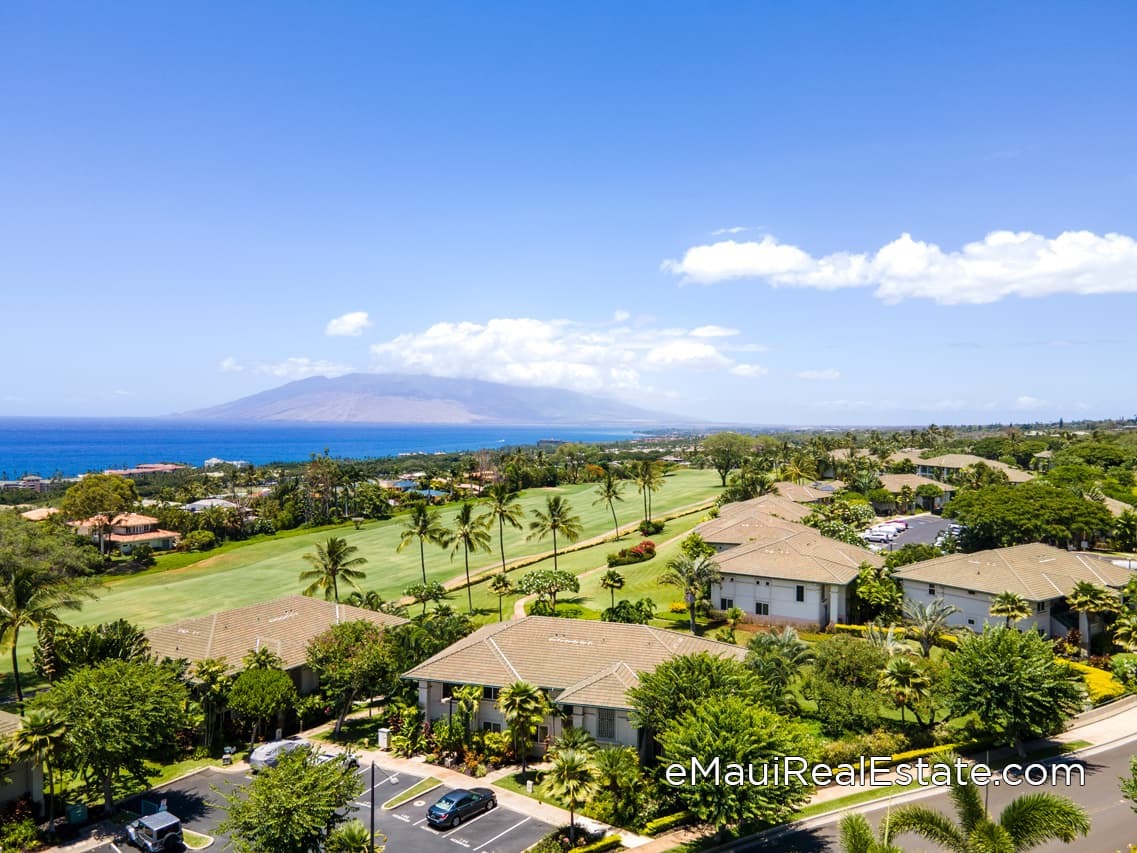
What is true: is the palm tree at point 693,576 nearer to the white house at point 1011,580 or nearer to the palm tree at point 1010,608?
the white house at point 1011,580

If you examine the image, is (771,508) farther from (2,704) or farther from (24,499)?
(24,499)

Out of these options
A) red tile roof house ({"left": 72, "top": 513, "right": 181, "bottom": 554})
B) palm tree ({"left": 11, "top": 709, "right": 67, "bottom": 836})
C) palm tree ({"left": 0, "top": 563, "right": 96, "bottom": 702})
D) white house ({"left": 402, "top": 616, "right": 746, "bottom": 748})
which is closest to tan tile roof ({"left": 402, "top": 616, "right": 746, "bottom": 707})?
white house ({"left": 402, "top": 616, "right": 746, "bottom": 748})

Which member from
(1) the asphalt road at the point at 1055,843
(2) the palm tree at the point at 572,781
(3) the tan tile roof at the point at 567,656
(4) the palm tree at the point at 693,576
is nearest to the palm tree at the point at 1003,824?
(1) the asphalt road at the point at 1055,843

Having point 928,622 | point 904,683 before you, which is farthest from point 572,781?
point 928,622

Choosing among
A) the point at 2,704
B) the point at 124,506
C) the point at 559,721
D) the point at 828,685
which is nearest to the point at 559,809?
the point at 559,721

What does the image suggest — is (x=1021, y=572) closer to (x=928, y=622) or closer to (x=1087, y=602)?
(x=1087, y=602)

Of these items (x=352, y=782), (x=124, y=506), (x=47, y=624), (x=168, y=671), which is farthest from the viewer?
(x=124, y=506)
